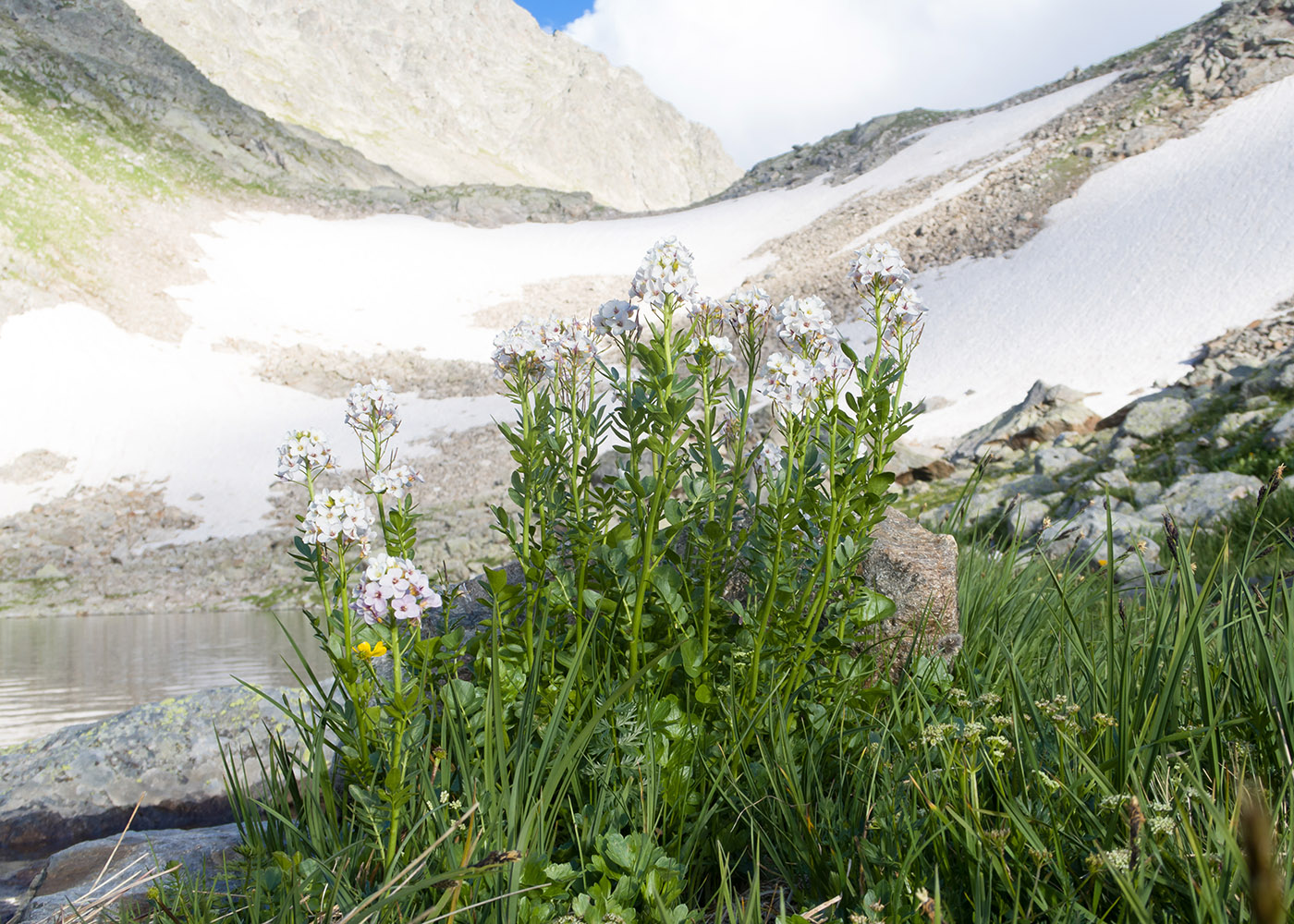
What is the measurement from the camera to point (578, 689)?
215 centimetres

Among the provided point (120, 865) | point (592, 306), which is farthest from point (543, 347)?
point (592, 306)

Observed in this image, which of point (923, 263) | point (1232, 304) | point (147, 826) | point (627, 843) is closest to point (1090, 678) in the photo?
point (627, 843)

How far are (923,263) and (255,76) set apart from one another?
426 ft

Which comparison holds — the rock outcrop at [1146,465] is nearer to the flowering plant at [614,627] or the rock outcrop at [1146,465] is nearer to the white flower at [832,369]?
the white flower at [832,369]

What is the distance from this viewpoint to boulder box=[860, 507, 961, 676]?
8.74ft

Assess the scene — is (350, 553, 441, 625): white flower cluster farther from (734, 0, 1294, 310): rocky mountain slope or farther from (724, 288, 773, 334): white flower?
(734, 0, 1294, 310): rocky mountain slope

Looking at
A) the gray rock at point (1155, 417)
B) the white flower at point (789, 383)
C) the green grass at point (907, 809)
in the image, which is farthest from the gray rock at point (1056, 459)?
the white flower at point (789, 383)

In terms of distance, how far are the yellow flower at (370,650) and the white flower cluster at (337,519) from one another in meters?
0.25

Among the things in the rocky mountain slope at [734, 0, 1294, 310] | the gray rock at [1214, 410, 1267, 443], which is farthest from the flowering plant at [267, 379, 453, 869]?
the rocky mountain slope at [734, 0, 1294, 310]

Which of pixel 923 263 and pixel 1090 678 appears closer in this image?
pixel 1090 678

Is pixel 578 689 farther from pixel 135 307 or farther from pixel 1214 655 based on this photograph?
pixel 135 307

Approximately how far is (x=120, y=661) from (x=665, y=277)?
11.0 m

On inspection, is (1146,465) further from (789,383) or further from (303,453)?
(303,453)

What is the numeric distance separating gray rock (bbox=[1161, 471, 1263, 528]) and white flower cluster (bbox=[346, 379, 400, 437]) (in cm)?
607
